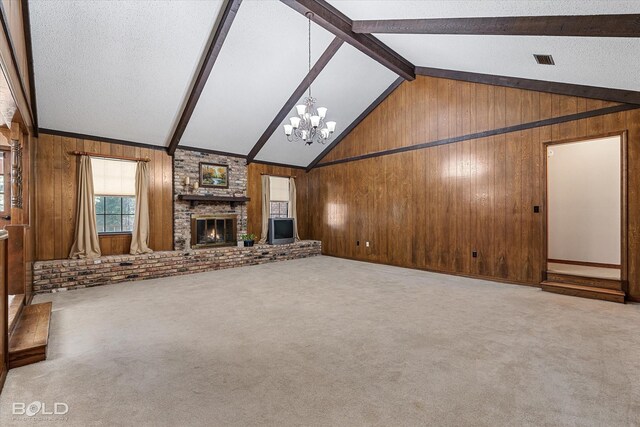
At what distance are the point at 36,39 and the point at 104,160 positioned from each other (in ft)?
8.12

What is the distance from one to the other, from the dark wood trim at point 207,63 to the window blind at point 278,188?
2.92 m

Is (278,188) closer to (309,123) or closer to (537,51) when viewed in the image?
(309,123)

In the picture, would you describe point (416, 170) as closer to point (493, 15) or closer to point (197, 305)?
point (493, 15)

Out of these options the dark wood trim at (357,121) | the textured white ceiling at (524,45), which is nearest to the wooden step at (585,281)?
the textured white ceiling at (524,45)

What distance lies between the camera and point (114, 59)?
446cm

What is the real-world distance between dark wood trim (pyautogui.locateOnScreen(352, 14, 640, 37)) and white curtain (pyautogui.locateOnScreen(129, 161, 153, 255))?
17.6ft

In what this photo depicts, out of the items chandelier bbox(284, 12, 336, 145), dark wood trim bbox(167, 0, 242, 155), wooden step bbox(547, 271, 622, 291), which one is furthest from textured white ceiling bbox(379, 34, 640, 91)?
wooden step bbox(547, 271, 622, 291)

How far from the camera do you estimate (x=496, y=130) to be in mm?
5363

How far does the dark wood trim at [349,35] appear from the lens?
4254 mm

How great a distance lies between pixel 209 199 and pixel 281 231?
219 centimetres

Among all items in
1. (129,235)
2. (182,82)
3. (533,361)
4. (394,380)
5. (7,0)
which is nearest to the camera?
(394,380)

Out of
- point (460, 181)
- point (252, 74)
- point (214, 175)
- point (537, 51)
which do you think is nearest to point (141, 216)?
point (214, 175)

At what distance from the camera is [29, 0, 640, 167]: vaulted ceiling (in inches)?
143

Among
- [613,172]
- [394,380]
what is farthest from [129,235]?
[613,172]
